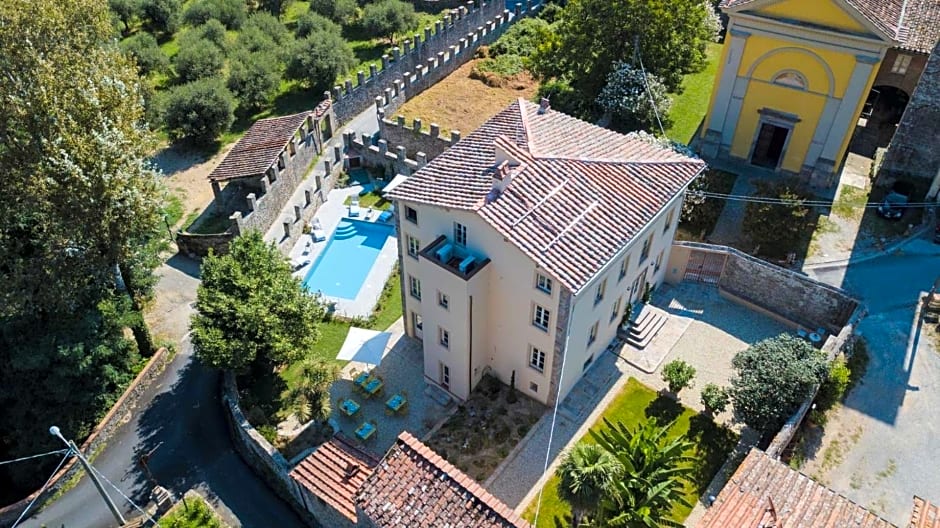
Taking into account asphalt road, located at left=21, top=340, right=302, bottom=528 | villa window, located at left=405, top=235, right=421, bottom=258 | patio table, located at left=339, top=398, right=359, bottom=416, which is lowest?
asphalt road, located at left=21, top=340, right=302, bottom=528

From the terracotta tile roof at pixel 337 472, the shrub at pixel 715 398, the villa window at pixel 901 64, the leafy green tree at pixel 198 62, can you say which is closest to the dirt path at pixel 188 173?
the leafy green tree at pixel 198 62

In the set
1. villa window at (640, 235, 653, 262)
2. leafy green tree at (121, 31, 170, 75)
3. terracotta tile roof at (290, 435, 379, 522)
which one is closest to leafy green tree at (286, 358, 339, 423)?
terracotta tile roof at (290, 435, 379, 522)

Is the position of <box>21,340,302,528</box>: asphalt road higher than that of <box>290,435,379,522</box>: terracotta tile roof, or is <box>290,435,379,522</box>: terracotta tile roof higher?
<box>290,435,379,522</box>: terracotta tile roof

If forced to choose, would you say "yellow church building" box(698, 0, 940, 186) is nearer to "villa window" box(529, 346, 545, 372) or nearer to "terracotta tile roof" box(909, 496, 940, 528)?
"villa window" box(529, 346, 545, 372)

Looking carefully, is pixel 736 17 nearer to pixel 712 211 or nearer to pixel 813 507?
pixel 712 211

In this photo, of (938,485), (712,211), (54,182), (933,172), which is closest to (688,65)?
(712,211)

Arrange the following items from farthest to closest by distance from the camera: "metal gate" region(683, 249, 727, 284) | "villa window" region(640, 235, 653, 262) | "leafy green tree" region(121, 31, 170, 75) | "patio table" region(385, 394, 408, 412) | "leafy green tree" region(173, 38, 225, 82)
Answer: "leafy green tree" region(121, 31, 170, 75) → "leafy green tree" region(173, 38, 225, 82) → "metal gate" region(683, 249, 727, 284) → "villa window" region(640, 235, 653, 262) → "patio table" region(385, 394, 408, 412)

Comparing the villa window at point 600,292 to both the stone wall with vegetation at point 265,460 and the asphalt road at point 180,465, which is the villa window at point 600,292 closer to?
the stone wall with vegetation at point 265,460

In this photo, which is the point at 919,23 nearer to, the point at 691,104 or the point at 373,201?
the point at 691,104
